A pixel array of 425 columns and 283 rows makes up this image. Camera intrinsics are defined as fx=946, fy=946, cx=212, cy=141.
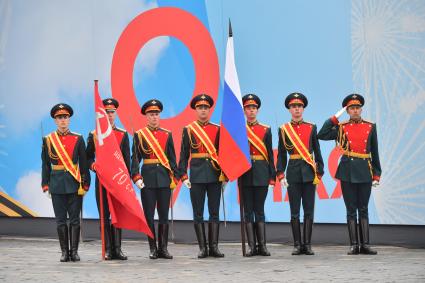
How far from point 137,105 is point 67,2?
2018mm

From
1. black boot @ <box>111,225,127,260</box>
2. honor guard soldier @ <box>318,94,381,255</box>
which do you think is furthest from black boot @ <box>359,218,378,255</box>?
black boot @ <box>111,225,127,260</box>

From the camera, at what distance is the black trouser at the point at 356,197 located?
1002cm

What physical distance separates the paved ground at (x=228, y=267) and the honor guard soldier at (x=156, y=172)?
30 cm

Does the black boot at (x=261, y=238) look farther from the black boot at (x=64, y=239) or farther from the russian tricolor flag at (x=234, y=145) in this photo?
the black boot at (x=64, y=239)

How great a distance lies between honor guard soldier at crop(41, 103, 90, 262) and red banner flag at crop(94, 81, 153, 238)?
231mm

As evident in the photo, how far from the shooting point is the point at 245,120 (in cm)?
1015

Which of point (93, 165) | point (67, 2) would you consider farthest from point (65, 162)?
point (67, 2)

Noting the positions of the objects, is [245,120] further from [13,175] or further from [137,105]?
[13,175]

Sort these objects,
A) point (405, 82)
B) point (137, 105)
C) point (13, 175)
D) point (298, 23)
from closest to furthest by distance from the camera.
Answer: point (405, 82), point (298, 23), point (137, 105), point (13, 175)

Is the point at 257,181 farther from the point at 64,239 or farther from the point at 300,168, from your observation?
the point at 64,239

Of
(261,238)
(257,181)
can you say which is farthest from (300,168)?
(261,238)

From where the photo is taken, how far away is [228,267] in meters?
9.09

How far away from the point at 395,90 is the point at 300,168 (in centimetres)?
182

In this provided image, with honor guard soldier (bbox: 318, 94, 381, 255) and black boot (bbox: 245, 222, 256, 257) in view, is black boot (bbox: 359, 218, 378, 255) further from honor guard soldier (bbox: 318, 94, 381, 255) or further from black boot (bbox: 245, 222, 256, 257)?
black boot (bbox: 245, 222, 256, 257)
